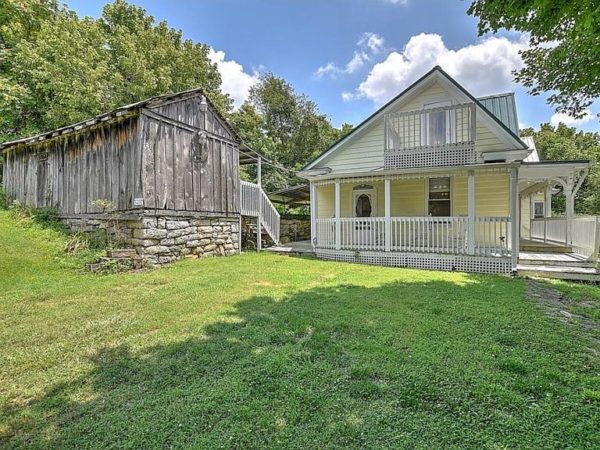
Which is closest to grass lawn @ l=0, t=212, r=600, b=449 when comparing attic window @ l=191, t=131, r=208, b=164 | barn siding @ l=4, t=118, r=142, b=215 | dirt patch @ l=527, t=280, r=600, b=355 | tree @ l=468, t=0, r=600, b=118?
dirt patch @ l=527, t=280, r=600, b=355

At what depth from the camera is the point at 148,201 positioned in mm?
8938

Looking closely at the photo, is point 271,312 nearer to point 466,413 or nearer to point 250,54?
point 466,413

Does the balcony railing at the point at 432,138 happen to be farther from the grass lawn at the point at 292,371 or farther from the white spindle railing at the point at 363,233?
the grass lawn at the point at 292,371

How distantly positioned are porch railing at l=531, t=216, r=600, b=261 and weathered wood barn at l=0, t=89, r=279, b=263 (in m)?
11.0

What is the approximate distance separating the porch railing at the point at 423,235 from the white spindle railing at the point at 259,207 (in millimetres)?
3326

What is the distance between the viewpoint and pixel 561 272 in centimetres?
777

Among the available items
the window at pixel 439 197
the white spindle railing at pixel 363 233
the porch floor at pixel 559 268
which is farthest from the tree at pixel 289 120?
the porch floor at pixel 559 268

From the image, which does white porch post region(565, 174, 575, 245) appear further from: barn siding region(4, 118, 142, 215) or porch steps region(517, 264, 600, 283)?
barn siding region(4, 118, 142, 215)

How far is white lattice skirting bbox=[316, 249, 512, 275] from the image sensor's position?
848 cm

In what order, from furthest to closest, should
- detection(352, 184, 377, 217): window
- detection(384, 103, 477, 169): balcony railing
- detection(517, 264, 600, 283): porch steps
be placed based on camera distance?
detection(352, 184, 377, 217): window < detection(384, 103, 477, 169): balcony railing < detection(517, 264, 600, 283): porch steps

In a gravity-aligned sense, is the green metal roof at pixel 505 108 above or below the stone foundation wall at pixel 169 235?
above

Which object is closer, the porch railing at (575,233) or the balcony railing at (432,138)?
the porch railing at (575,233)

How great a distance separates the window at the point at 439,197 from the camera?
11359 millimetres

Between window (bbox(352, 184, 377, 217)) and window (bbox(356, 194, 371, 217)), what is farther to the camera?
window (bbox(356, 194, 371, 217))
